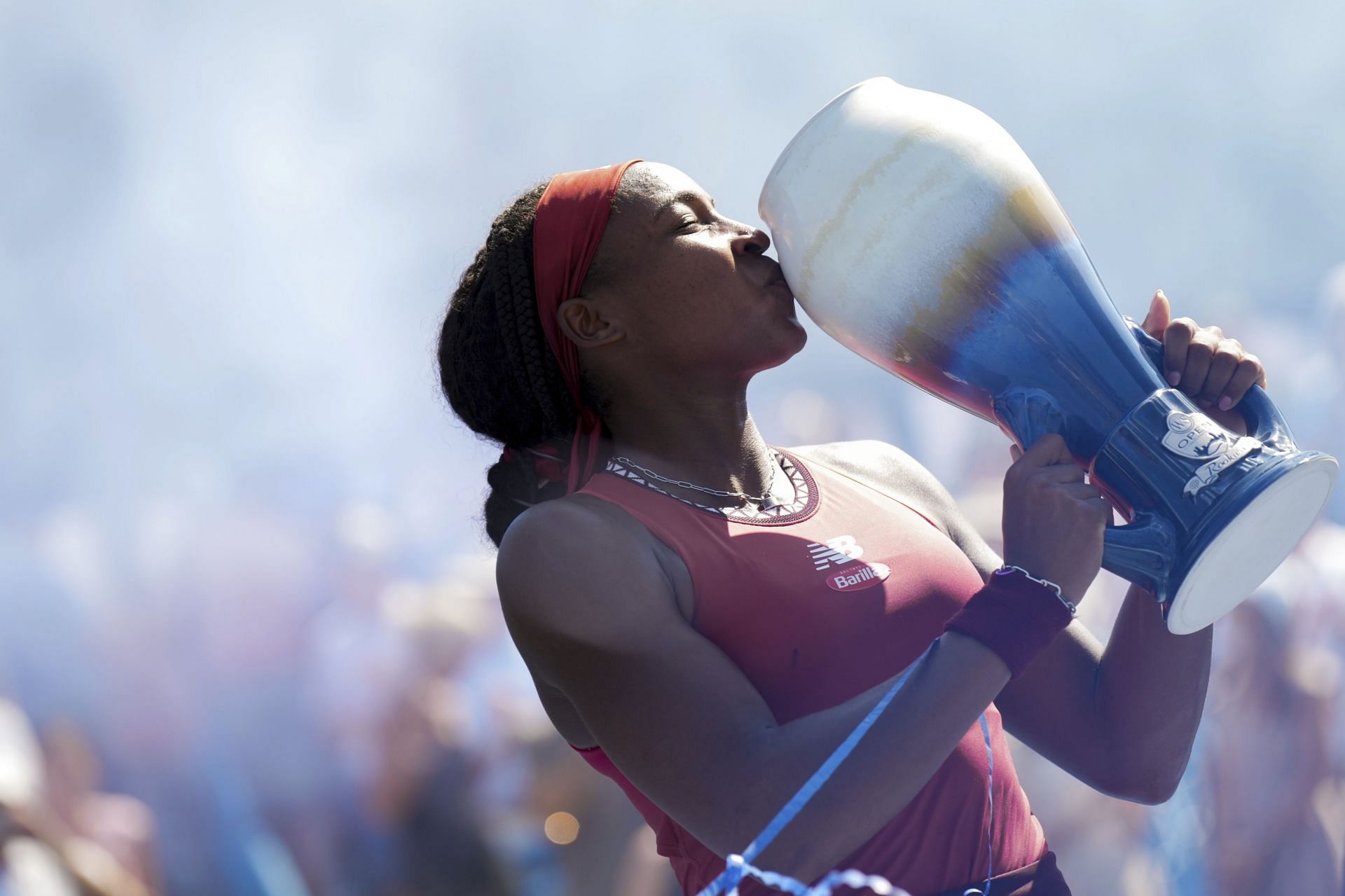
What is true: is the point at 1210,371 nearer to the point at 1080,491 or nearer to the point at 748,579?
the point at 1080,491

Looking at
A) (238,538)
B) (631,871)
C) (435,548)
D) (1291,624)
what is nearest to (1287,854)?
(1291,624)

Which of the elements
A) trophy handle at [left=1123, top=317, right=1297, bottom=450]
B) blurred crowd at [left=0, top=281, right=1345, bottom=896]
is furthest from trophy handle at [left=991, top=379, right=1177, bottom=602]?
blurred crowd at [left=0, top=281, right=1345, bottom=896]

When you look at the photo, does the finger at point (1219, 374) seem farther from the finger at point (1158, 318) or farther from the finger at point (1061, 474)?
the finger at point (1061, 474)

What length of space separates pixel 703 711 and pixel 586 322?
42 centimetres

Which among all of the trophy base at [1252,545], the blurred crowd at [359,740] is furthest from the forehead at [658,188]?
the blurred crowd at [359,740]

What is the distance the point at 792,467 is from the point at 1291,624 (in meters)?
2.30

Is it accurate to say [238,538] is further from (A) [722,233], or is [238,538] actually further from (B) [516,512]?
(A) [722,233]

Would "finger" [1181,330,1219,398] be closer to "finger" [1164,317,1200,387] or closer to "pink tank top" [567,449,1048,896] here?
"finger" [1164,317,1200,387]

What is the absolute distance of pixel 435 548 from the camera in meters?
2.86

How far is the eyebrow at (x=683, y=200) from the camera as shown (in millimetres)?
1073

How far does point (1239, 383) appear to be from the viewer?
0.99 meters

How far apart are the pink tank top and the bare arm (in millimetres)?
49

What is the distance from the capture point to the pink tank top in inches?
36.6

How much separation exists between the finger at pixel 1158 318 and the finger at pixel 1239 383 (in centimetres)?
7
